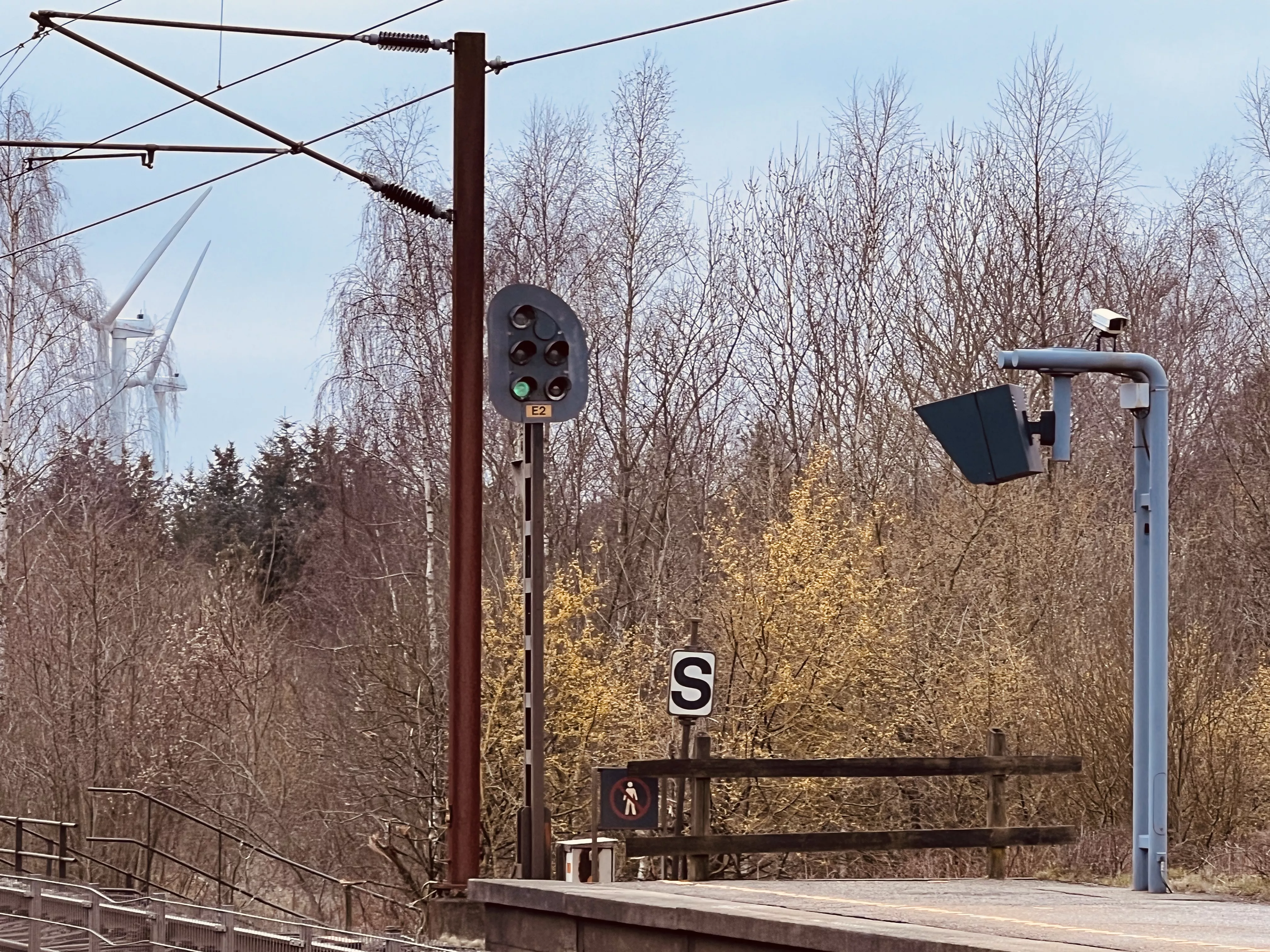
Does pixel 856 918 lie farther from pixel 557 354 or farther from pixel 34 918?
pixel 34 918

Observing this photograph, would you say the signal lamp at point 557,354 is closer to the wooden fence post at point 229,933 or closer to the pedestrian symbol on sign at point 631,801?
the pedestrian symbol on sign at point 631,801

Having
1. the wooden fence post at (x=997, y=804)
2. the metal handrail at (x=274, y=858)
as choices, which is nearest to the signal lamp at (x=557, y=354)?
the wooden fence post at (x=997, y=804)

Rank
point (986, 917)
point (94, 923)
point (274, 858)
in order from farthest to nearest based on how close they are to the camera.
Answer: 1. point (274, 858)
2. point (94, 923)
3. point (986, 917)

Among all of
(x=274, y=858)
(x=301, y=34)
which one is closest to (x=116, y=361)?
(x=274, y=858)

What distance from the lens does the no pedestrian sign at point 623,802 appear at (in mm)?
13758

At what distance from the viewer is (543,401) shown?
1356 centimetres

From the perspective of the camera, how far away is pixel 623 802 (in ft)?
45.4

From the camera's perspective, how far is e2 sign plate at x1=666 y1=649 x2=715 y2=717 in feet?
56.4

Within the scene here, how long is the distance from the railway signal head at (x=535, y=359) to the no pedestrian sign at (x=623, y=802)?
108 inches

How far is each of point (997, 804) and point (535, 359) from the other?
17.1 ft

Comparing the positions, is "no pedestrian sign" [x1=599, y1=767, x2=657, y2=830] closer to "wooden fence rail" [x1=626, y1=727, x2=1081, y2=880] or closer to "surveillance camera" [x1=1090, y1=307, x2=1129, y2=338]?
"wooden fence rail" [x1=626, y1=727, x2=1081, y2=880]

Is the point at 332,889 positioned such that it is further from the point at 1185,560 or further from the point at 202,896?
the point at 1185,560

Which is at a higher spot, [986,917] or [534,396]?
[534,396]

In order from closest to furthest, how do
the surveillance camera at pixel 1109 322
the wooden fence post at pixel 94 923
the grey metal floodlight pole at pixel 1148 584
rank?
the wooden fence post at pixel 94 923
the grey metal floodlight pole at pixel 1148 584
the surveillance camera at pixel 1109 322
